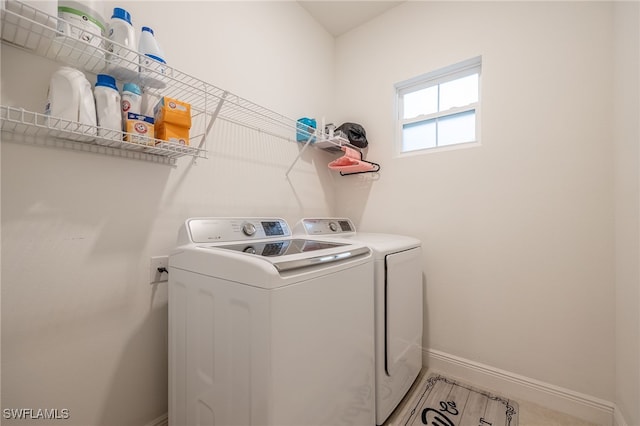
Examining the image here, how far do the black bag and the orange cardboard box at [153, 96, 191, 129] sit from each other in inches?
54.0

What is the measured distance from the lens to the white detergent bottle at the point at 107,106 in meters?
1.01

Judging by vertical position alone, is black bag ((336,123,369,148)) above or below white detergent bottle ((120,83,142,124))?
above

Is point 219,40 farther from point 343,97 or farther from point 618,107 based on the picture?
point 618,107

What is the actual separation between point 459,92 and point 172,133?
2.10m

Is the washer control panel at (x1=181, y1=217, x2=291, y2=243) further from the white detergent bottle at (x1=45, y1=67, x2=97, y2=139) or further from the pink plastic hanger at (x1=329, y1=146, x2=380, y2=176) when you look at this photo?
the pink plastic hanger at (x1=329, y1=146, x2=380, y2=176)

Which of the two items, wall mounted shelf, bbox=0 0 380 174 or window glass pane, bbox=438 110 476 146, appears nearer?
wall mounted shelf, bbox=0 0 380 174

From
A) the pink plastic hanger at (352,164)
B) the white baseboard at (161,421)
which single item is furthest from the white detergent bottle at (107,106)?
the pink plastic hanger at (352,164)

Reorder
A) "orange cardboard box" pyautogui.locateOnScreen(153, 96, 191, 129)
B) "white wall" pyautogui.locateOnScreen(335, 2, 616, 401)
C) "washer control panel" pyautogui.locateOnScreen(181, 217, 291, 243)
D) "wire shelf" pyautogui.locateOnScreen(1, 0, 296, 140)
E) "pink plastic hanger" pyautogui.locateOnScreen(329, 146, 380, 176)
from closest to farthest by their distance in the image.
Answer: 1. "wire shelf" pyautogui.locateOnScreen(1, 0, 296, 140)
2. "orange cardboard box" pyautogui.locateOnScreen(153, 96, 191, 129)
3. "washer control panel" pyautogui.locateOnScreen(181, 217, 291, 243)
4. "white wall" pyautogui.locateOnScreen(335, 2, 616, 401)
5. "pink plastic hanger" pyautogui.locateOnScreen(329, 146, 380, 176)

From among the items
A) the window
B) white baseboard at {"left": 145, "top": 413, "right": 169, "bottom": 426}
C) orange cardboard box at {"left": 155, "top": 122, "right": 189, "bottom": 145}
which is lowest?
white baseboard at {"left": 145, "top": 413, "right": 169, "bottom": 426}

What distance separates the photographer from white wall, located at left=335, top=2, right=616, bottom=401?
148 cm

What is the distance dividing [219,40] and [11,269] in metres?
1.53

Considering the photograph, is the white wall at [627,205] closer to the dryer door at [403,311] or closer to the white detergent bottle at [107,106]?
the dryer door at [403,311]

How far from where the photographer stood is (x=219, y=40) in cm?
161

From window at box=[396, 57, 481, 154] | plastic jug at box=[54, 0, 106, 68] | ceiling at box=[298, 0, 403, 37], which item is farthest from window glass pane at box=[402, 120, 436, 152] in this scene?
plastic jug at box=[54, 0, 106, 68]
